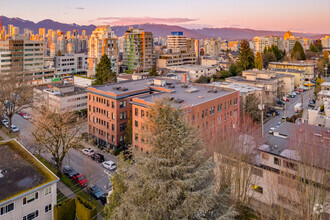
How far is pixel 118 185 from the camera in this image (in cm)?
1262

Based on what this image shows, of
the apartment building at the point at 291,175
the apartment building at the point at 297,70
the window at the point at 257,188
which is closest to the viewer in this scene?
the apartment building at the point at 291,175

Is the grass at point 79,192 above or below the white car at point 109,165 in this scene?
below

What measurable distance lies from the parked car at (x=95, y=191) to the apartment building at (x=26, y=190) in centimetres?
375

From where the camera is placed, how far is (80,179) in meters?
23.7

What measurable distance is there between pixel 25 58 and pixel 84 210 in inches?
2646

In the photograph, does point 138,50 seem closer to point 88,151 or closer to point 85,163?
point 88,151

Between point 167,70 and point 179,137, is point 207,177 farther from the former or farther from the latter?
point 167,70

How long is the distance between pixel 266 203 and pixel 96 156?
17860 mm

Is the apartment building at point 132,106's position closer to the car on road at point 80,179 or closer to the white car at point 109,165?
the white car at point 109,165

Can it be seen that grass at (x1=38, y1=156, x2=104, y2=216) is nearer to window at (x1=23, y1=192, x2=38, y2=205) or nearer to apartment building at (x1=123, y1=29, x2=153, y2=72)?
window at (x1=23, y1=192, x2=38, y2=205)

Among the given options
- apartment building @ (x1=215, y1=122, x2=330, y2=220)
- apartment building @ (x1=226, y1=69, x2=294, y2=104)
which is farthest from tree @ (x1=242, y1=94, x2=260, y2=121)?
apartment building @ (x1=215, y1=122, x2=330, y2=220)

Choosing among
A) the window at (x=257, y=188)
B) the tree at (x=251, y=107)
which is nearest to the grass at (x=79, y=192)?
the window at (x=257, y=188)

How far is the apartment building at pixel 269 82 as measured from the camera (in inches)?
1857

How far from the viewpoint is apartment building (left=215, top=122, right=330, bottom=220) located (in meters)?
12.5
